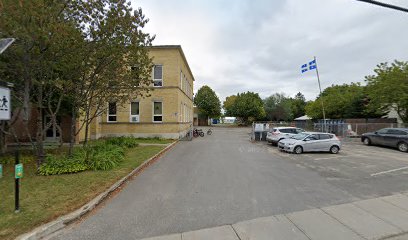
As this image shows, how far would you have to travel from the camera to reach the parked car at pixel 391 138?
1603cm

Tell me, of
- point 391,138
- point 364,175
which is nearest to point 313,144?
point 364,175

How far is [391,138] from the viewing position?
17.0 meters

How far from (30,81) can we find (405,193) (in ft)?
41.3

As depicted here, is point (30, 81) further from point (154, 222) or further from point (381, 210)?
point (381, 210)

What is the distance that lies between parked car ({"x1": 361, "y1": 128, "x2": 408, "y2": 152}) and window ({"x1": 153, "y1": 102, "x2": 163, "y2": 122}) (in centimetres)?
1833

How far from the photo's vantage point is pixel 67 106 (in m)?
14.1

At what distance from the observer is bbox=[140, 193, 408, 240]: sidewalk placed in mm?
4016

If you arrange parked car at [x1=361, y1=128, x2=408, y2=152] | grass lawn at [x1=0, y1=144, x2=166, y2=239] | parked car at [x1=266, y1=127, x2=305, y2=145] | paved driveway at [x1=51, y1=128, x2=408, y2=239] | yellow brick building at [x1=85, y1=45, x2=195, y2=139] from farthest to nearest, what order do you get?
yellow brick building at [x1=85, y1=45, x2=195, y2=139]
parked car at [x1=266, y1=127, x2=305, y2=145]
parked car at [x1=361, y1=128, x2=408, y2=152]
paved driveway at [x1=51, y1=128, x2=408, y2=239]
grass lawn at [x1=0, y1=144, x2=166, y2=239]

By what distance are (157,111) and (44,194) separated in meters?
16.3

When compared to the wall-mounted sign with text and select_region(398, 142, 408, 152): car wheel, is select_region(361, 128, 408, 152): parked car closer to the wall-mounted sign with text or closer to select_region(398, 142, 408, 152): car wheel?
select_region(398, 142, 408, 152): car wheel

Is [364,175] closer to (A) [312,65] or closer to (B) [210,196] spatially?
(B) [210,196]

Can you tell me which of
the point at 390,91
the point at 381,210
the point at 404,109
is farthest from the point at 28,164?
the point at 404,109

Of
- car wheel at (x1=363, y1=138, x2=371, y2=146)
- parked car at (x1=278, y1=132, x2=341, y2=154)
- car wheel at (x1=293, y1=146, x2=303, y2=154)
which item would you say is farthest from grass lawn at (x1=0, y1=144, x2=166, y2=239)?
car wheel at (x1=363, y1=138, x2=371, y2=146)

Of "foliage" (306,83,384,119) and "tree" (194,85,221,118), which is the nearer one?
"foliage" (306,83,384,119)
